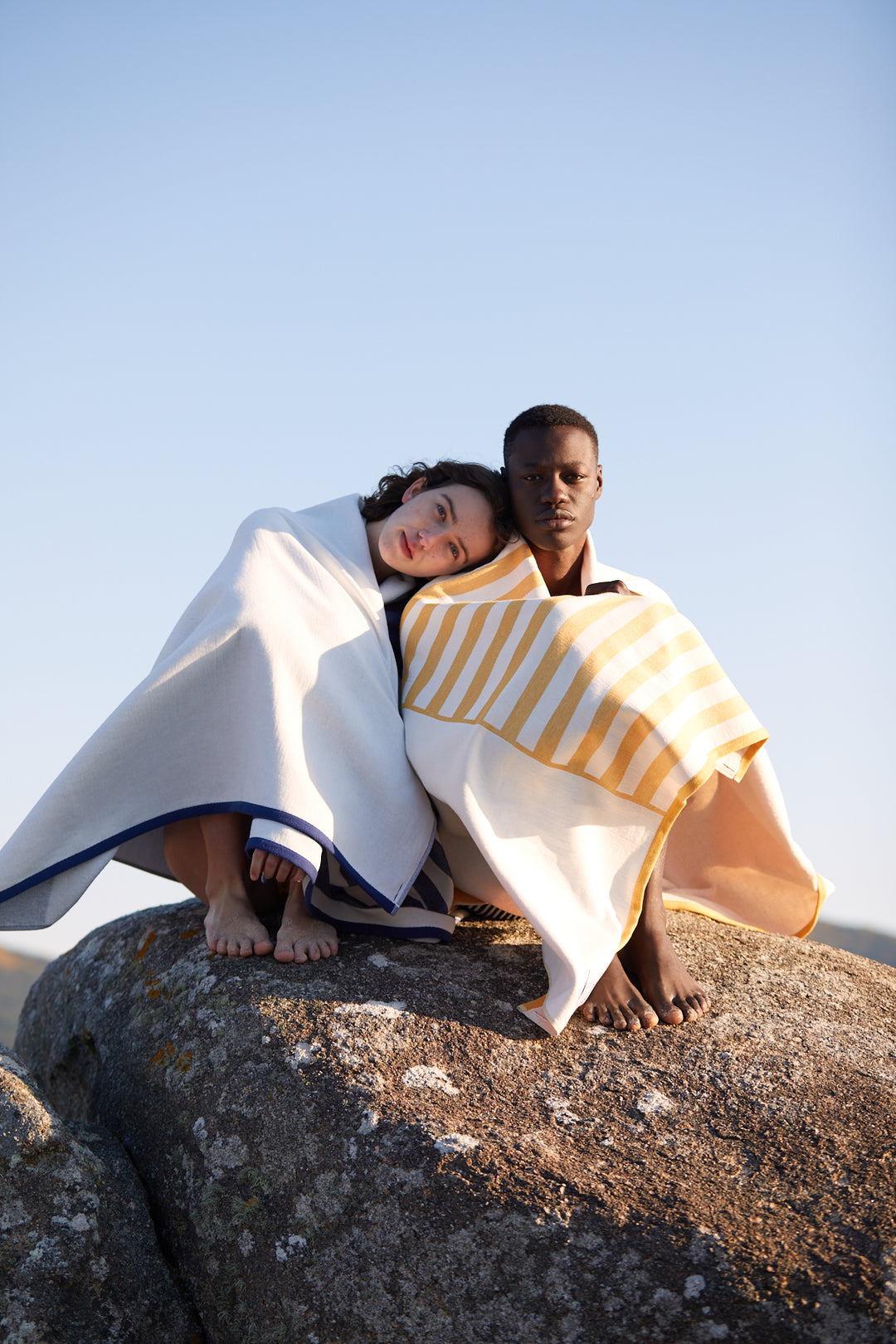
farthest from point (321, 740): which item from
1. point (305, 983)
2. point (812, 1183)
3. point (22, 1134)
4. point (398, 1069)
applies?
point (812, 1183)

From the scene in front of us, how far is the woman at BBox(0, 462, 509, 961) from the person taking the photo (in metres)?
2.54

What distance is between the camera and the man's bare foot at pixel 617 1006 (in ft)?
7.76

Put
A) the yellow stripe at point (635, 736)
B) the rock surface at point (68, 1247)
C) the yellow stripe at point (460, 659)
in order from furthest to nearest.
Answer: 1. the yellow stripe at point (460, 659)
2. the yellow stripe at point (635, 736)
3. the rock surface at point (68, 1247)

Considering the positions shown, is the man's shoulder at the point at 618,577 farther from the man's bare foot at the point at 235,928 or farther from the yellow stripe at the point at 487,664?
the man's bare foot at the point at 235,928

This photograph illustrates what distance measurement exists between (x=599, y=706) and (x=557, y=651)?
19 cm

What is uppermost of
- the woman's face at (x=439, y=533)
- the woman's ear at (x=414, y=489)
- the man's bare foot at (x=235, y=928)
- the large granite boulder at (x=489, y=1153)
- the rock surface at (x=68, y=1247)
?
the woman's ear at (x=414, y=489)

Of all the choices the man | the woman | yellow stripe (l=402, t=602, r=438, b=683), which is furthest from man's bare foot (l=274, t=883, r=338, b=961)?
the man

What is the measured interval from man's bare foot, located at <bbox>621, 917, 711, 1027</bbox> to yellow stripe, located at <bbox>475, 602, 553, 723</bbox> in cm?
66

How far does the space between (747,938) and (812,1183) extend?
1.19 m

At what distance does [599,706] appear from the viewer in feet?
8.18

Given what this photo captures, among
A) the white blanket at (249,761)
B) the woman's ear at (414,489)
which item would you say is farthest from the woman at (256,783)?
the woman's ear at (414,489)

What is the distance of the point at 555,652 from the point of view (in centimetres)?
259

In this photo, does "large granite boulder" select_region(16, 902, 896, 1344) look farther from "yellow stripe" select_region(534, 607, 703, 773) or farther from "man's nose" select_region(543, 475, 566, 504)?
"man's nose" select_region(543, 475, 566, 504)

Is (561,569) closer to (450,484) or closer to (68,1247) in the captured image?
(450,484)
